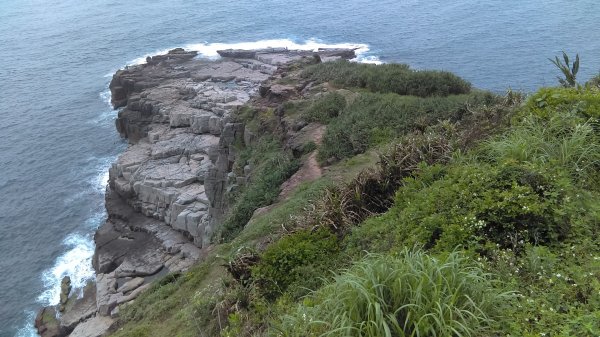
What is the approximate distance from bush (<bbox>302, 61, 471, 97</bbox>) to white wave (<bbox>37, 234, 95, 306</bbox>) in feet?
75.4

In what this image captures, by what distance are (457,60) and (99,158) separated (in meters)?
39.9

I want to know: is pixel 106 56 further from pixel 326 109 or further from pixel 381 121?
pixel 381 121

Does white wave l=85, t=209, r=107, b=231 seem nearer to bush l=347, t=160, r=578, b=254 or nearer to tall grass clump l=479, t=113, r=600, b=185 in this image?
bush l=347, t=160, r=578, b=254

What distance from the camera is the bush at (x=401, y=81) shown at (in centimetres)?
2747

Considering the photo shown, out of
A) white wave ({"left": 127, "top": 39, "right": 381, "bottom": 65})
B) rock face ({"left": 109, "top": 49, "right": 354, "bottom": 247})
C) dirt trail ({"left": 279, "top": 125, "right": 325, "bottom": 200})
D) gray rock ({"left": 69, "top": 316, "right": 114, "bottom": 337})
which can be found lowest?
gray rock ({"left": 69, "top": 316, "right": 114, "bottom": 337})

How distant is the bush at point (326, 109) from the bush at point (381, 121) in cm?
115

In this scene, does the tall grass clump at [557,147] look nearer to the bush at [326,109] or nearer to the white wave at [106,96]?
the bush at [326,109]

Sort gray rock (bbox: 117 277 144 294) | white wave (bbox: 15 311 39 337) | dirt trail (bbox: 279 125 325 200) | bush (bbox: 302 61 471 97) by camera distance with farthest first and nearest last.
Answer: gray rock (bbox: 117 277 144 294), white wave (bbox: 15 311 39 337), bush (bbox: 302 61 471 97), dirt trail (bbox: 279 125 325 200)

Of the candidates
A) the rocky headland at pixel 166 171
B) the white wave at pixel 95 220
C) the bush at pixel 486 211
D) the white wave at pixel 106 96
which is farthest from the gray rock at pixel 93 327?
the white wave at pixel 106 96

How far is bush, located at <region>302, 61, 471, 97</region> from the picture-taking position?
2747cm

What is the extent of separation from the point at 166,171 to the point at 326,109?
23.3 m

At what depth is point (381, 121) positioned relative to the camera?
22.0 m

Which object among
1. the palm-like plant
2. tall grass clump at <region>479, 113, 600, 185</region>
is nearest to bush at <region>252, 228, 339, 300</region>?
tall grass clump at <region>479, 113, 600, 185</region>

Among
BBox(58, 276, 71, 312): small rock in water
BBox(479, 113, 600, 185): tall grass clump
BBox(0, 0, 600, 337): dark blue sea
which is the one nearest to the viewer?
BBox(479, 113, 600, 185): tall grass clump
